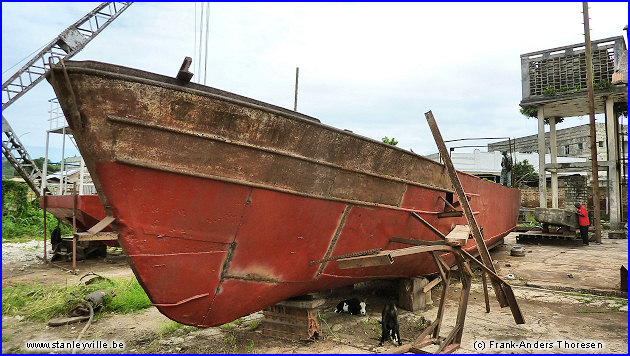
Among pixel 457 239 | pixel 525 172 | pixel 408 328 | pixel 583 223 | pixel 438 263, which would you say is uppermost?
pixel 525 172

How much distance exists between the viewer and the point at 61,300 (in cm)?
554

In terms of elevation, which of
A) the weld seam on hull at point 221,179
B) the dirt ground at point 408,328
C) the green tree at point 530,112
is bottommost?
the dirt ground at point 408,328

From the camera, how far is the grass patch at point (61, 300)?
5320 mm

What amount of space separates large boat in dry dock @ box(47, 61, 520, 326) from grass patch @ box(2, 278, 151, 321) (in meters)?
2.48

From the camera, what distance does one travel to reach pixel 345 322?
15.9 feet

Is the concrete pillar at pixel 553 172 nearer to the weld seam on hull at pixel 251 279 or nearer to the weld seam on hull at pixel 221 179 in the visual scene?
the weld seam on hull at pixel 221 179

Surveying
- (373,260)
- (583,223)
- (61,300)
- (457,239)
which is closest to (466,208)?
(457,239)

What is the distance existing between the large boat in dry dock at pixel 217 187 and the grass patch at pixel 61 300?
248 cm

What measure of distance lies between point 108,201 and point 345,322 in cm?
298

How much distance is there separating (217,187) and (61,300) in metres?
3.74

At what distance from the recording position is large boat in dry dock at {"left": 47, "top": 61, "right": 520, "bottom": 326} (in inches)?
117

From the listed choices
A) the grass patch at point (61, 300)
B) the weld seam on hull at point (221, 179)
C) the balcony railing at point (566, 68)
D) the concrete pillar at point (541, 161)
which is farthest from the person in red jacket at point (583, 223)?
the grass patch at point (61, 300)

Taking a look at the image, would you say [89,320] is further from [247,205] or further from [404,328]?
[404,328]

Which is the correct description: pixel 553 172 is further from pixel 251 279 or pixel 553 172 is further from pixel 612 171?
pixel 251 279
